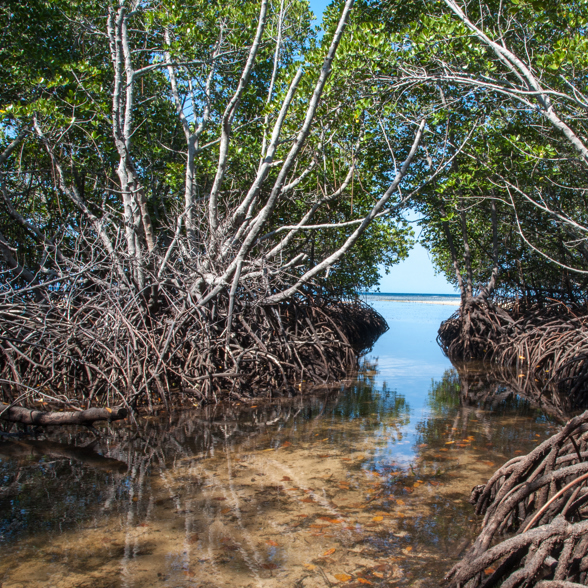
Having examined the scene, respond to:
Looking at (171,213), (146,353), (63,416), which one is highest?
(171,213)

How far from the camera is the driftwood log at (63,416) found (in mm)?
3914

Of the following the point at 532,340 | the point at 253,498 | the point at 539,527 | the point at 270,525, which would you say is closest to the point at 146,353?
the point at 253,498

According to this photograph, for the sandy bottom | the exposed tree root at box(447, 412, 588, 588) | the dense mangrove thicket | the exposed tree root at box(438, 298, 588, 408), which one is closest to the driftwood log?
the dense mangrove thicket

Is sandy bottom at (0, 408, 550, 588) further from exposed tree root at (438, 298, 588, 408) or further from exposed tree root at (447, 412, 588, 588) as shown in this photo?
exposed tree root at (438, 298, 588, 408)

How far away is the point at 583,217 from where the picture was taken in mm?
10992

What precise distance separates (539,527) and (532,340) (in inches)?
281

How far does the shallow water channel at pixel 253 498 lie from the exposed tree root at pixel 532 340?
1.31 meters

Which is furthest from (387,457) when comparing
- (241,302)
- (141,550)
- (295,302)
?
(295,302)

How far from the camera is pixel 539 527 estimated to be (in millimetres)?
1793

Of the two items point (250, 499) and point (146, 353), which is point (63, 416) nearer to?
point (146, 353)

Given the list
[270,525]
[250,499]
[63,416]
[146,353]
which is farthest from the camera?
[146,353]

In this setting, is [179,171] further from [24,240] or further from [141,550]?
[141,550]

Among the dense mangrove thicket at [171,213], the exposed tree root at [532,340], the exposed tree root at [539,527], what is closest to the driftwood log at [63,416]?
the dense mangrove thicket at [171,213]

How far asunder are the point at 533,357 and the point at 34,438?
671cm
